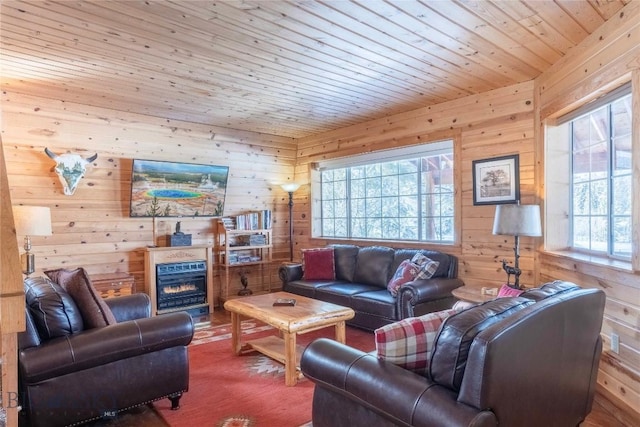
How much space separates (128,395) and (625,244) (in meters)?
3.41

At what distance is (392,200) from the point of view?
17.4 feet

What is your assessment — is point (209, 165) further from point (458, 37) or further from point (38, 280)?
point (458, 37)

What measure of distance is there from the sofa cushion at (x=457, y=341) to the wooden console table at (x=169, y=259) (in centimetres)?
402

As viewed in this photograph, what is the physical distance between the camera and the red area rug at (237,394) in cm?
249

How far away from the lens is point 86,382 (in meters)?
2.24

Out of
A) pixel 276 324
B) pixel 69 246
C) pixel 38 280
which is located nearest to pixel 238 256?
pixel 69 246

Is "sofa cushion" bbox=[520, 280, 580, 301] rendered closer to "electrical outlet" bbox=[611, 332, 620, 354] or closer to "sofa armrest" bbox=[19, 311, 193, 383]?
"electrical outlet" bbox=[611, 332, 620, 354]

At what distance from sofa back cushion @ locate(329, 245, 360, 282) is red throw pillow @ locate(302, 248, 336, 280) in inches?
3.1

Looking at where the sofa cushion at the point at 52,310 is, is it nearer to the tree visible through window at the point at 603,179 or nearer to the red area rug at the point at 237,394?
the red area rug at the point at 237,394

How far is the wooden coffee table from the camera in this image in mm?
2959

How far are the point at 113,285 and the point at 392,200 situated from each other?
3510 millimetres

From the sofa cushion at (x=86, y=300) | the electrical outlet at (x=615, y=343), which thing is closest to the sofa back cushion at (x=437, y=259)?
the electrical outlet at (x=615, y=343)

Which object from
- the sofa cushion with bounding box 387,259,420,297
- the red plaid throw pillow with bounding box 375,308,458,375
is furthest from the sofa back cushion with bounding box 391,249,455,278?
the red plaid throw pillow with bounding box 375,308,458,375

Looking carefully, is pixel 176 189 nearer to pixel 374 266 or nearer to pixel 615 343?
pixel 374 266
